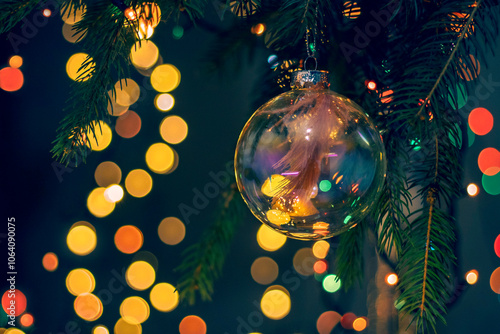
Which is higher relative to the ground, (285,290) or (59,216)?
(59,216)

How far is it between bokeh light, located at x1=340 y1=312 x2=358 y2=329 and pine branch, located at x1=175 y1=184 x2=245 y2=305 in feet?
1.70

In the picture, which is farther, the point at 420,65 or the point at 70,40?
the point at 70,40

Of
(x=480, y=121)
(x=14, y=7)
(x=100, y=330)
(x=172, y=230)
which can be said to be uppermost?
(x=14, y=7)

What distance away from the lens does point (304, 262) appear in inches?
35.6

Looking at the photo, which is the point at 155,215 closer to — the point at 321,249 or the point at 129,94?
the point at 129,94

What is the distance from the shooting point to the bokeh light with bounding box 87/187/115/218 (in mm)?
898

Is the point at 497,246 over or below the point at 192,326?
over

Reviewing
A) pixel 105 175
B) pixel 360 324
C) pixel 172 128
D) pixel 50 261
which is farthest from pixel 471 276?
pixel 50 261

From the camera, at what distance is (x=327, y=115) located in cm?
34

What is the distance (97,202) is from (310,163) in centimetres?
71

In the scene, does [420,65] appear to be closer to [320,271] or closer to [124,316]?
[320,271]

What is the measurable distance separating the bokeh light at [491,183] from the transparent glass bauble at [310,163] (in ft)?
2.00

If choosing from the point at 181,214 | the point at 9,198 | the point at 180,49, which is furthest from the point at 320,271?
the point at 9,198

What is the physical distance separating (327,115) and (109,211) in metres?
0.71
